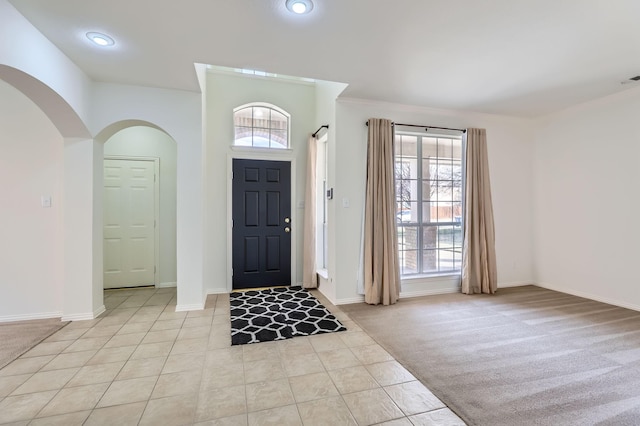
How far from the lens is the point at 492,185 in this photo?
4.53m

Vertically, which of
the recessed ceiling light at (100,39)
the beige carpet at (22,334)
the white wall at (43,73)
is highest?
the recessed ceiling light at (100,39)

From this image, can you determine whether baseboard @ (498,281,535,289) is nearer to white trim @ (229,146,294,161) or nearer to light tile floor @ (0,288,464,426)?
light tile floor @ (0,288,464,426)

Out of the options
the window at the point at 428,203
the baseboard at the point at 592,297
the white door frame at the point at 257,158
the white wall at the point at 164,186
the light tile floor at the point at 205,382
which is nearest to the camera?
the light tile floor at the point at 205,382

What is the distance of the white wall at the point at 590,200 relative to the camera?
11.9ft

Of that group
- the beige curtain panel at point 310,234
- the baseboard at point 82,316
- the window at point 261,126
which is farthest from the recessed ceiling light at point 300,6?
the baseboard at point 82,316

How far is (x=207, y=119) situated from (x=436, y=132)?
3471 mm

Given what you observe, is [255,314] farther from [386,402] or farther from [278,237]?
[386,402]

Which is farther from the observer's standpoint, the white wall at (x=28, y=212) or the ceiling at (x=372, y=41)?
the white wall at (x=28, y=212)

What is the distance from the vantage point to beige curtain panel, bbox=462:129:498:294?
14.0ft

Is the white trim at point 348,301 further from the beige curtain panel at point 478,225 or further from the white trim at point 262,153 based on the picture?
the white trim at point 262,153

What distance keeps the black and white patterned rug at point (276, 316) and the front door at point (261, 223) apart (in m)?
0.33

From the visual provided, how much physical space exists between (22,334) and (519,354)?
471 cm

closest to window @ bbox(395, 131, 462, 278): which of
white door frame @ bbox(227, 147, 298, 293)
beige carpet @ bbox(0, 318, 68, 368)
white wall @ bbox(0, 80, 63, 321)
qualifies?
white door frame @ bbox(227, 147, 298, 293)

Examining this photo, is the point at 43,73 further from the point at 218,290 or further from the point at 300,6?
the point at 218,290
